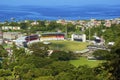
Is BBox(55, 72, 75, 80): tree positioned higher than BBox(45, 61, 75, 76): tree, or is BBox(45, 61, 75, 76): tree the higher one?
BBox(55, 72, 75, 80): tree

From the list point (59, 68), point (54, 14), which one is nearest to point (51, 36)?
point (59, 68)

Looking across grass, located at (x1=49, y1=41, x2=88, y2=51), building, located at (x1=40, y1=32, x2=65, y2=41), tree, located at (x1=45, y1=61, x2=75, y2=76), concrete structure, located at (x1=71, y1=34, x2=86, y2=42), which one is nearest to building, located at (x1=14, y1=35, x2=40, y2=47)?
building, located at (x1=40, y1=32, x2=65, y2=41)

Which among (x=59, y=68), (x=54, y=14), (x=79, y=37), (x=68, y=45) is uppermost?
(x=59, y=68)

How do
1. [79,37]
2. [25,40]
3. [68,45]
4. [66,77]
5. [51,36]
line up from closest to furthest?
[66,77], [68,45], [25,40], [79,37], [51,36]

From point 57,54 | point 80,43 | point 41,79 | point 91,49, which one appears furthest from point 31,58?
point 80,43

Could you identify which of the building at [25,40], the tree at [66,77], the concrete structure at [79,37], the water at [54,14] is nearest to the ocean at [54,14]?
the water at [54,14]

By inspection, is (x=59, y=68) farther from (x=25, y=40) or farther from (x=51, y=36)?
(x=51, y=36)

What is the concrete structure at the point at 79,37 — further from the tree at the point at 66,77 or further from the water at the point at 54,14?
the water at the point at 54,14

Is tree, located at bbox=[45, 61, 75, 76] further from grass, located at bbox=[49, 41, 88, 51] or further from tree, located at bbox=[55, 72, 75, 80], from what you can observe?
grass, located at bbox=[49, 41, 88, 51]

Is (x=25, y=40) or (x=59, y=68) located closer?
(x=59, y=68)
